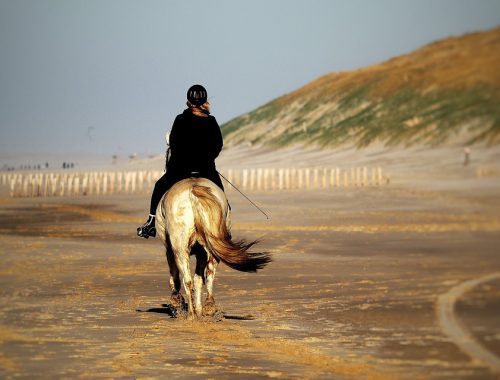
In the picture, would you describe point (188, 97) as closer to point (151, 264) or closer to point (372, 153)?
point (151, 264)

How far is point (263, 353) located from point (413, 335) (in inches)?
58.1

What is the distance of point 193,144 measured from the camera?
11430 millimetres

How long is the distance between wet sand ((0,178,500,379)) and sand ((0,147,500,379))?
0.02 meters

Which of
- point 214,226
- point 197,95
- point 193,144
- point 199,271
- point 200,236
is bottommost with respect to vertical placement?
point 199,271

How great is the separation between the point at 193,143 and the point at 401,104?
90.7 meters

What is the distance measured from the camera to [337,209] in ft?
110

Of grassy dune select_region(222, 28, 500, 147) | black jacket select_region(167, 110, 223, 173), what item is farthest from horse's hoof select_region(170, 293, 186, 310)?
grassy dune select_region(222, 28, 500, 147)

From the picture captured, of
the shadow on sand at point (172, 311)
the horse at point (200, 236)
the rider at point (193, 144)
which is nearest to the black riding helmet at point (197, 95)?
the rider at point (193, 144)

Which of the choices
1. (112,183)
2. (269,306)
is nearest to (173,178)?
(269,306)

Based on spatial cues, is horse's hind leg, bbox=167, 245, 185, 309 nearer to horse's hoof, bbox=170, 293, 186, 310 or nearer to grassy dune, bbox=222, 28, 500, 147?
horse's hoof, bbox=170, 293, 186, 310

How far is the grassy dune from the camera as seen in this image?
85.8m

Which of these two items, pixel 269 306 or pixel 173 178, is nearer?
pixel 173 178

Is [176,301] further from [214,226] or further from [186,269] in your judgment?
[214,226]

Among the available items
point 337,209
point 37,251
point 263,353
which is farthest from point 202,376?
point 337,209
